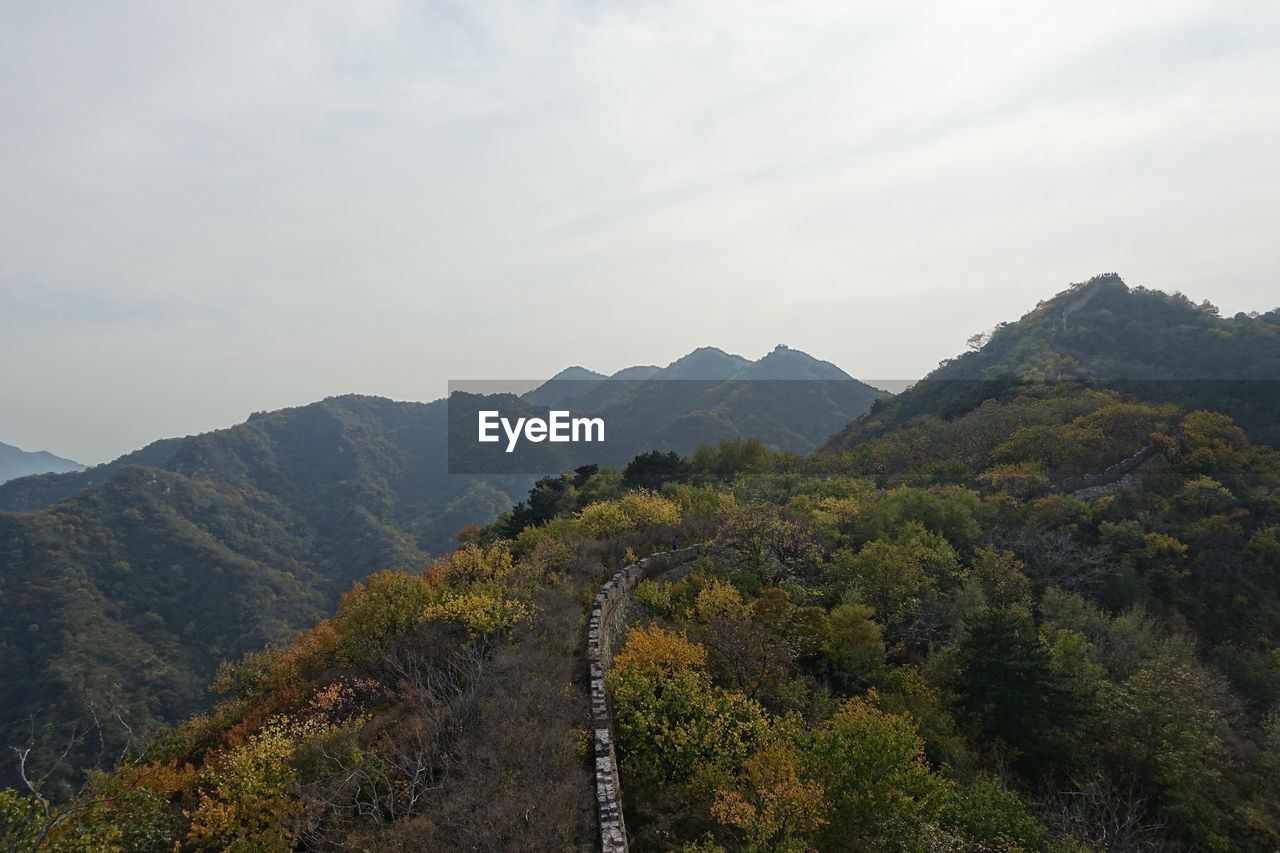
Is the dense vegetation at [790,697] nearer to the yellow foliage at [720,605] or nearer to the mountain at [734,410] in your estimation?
the yellow foliage at [720,605]

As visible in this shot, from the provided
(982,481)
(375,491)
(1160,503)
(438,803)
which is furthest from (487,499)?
(438,803)

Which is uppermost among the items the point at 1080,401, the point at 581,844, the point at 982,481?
the point at 1080,401

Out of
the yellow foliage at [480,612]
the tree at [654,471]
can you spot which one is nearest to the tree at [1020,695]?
the yellow foliage at [480,612]

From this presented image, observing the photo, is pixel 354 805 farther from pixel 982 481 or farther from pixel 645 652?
pixel 982 481

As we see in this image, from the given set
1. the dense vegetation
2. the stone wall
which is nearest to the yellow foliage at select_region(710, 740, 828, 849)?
the dense vegetation

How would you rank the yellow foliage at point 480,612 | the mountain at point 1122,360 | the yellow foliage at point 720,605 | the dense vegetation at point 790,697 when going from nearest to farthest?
the dense vegetation at point 790,697
the yellow foliage at point 480,612
the yellow foliage at point 720,605
the mountain at point 1122,360
